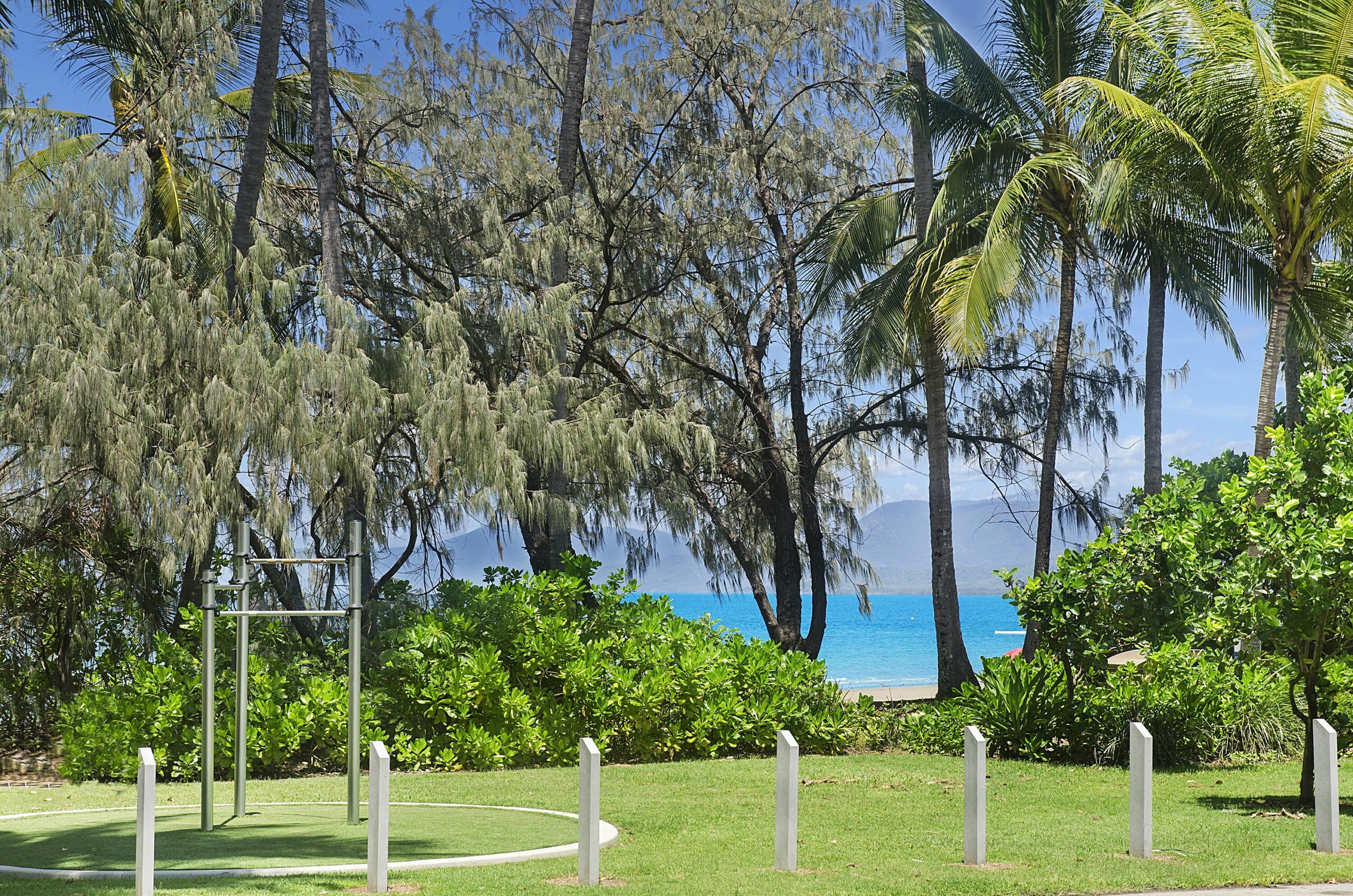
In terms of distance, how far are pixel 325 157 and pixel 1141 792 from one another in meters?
10.6

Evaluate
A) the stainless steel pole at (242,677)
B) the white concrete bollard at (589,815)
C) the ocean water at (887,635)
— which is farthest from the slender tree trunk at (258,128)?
the white concrete bollard at (589,815)

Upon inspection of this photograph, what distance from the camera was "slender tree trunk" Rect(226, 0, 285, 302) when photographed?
13391 mm

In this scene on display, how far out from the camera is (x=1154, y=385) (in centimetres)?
1730

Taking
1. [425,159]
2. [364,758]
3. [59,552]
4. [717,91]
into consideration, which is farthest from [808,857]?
[717,91]

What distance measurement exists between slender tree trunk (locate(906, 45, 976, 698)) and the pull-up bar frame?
350 inches

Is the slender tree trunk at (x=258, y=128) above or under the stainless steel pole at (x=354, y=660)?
above

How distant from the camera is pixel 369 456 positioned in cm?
1269

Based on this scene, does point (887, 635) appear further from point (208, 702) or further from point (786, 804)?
point (786, 804)

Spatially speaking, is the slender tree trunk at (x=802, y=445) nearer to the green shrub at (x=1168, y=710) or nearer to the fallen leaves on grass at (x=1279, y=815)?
the green shrub at (x=1168, y=710)

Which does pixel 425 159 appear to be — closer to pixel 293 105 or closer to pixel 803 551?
pixel 293 105

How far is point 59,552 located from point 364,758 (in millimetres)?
3679

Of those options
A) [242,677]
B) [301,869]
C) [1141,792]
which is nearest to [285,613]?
[242,677]

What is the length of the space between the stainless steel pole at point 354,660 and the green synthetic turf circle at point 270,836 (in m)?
0.16

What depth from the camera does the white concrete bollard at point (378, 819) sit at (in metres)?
5.95
